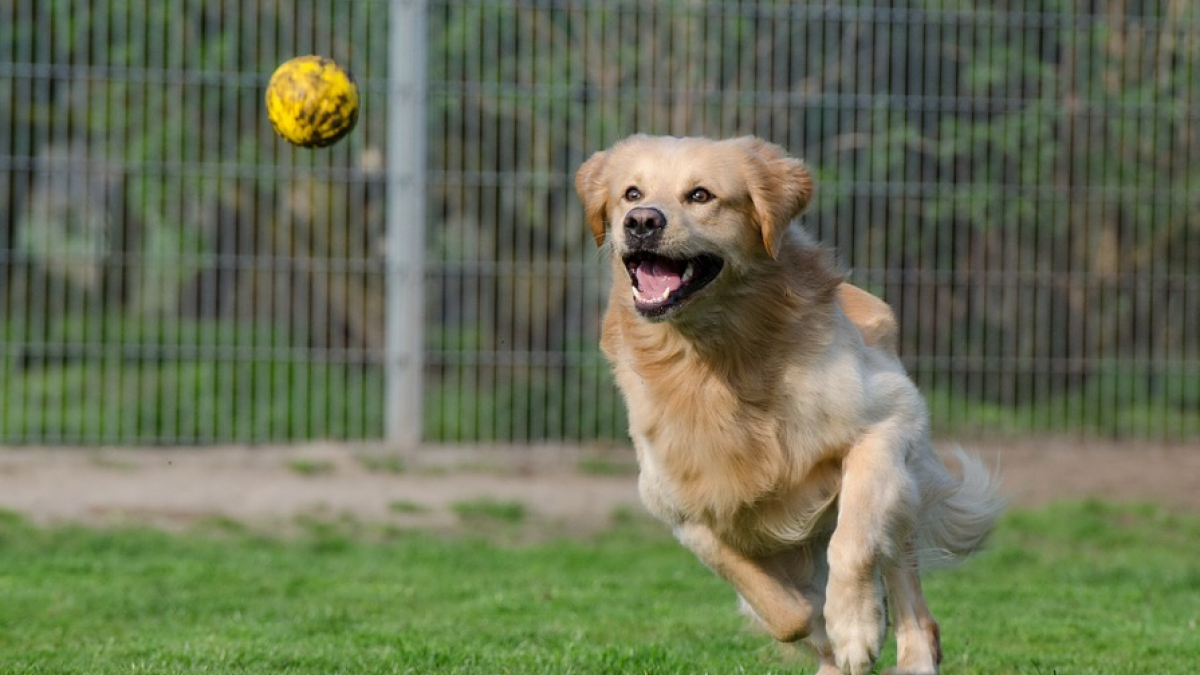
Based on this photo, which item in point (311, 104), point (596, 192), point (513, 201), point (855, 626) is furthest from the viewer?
point (513, 201)

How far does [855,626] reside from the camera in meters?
4.70

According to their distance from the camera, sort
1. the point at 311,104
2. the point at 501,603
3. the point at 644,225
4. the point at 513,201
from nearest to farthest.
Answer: the point at 644,225 → the point at 311,104 → the point at 501,603 → the point at 513,201

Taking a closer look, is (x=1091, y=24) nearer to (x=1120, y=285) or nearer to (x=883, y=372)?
(x=1120, y=285)

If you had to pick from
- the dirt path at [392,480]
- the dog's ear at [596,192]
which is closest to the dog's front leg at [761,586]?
the dog's ear at [596,192]

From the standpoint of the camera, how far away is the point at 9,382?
10.3 meters

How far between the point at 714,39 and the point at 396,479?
3246 millimetres

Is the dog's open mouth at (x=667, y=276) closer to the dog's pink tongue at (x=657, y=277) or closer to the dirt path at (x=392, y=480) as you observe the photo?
the dog's pink tongue at (x=657, y=277)

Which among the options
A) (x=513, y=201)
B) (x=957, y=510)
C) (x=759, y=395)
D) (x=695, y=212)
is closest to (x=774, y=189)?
(x=695, y=212)

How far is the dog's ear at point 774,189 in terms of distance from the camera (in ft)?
16.7

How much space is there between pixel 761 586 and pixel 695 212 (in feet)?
3.71

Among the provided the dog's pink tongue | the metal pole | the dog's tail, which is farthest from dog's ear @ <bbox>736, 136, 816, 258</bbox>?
the metal pole

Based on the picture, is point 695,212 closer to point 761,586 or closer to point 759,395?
point 759,395

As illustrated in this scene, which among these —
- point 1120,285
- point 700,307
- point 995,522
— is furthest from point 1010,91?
point 700,307

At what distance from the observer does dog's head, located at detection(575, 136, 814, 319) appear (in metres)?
4.96
